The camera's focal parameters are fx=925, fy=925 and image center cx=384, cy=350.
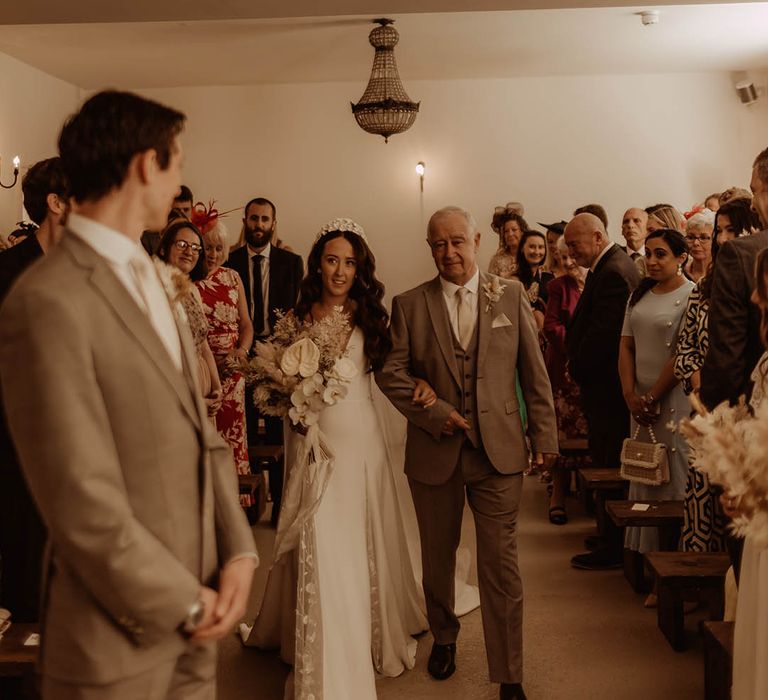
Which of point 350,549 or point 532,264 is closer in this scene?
point 350,549

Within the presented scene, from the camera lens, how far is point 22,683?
3037 mm

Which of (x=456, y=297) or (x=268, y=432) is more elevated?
(x=456, y=297)

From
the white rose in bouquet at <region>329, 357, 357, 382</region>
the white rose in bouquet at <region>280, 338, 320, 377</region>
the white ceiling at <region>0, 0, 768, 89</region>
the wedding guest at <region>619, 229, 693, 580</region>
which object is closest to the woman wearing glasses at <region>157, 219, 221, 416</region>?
the white rose in bouquet at <region>280, 338, 320, 377</region>

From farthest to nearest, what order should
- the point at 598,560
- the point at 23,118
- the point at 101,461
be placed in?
the point at 23,118, the point at 598,560, the point at 101,461

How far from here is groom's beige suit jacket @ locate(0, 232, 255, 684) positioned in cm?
150

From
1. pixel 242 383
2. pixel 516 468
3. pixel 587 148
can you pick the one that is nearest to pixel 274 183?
pixel 587 148

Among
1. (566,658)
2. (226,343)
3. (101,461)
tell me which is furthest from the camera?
(226,343)

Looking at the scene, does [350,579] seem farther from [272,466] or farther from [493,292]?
[272,466]

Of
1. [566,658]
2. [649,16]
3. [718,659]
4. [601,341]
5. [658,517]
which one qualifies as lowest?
[566,658]

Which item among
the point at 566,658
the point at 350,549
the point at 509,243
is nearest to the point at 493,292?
the point at 350,549

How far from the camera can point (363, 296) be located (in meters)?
3.85

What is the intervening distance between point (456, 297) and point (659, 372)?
5.10 ft

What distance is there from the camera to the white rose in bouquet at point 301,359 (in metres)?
3.54

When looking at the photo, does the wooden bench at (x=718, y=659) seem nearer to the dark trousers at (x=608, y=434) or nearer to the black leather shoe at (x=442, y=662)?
the black leather shoe at (x=442, y=662)
